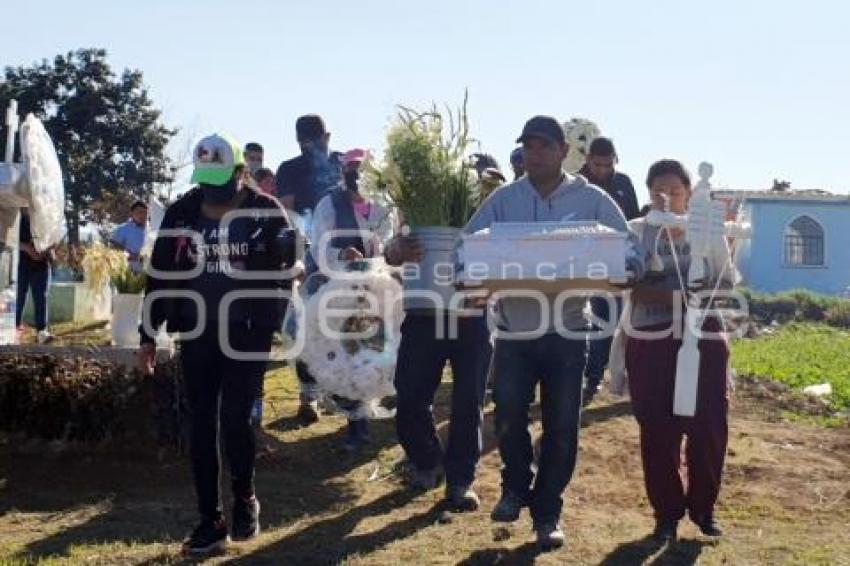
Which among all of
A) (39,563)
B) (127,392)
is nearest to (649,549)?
(39,563)

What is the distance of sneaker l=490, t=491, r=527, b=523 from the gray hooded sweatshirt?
851mm

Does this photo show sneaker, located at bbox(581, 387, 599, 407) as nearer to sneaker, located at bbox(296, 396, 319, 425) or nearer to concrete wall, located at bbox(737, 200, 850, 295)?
sneaker, located at bbox(296, 396, 319, 425)

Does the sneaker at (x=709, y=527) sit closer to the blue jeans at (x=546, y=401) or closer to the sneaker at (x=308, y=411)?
the blue jeans at (x=546, y=401)

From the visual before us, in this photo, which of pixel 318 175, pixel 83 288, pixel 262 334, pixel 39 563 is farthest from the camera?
pixel 83 288

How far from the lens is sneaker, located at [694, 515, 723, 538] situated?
5.43 metres

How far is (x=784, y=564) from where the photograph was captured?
16.5ft

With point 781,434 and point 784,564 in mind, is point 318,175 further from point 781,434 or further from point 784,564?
point 784,564

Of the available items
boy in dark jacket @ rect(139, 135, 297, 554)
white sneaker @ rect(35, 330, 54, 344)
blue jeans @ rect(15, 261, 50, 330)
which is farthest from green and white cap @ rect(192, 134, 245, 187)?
blue jeans @ rect(15, 261, 50, 330)

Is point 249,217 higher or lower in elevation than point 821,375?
higher

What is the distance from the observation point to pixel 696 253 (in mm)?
5258

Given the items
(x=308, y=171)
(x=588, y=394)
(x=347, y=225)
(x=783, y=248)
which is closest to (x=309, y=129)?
(x=308, y=171)

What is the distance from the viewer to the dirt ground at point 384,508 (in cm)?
517

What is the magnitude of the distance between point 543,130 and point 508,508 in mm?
1867

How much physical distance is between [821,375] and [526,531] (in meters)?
8.55
